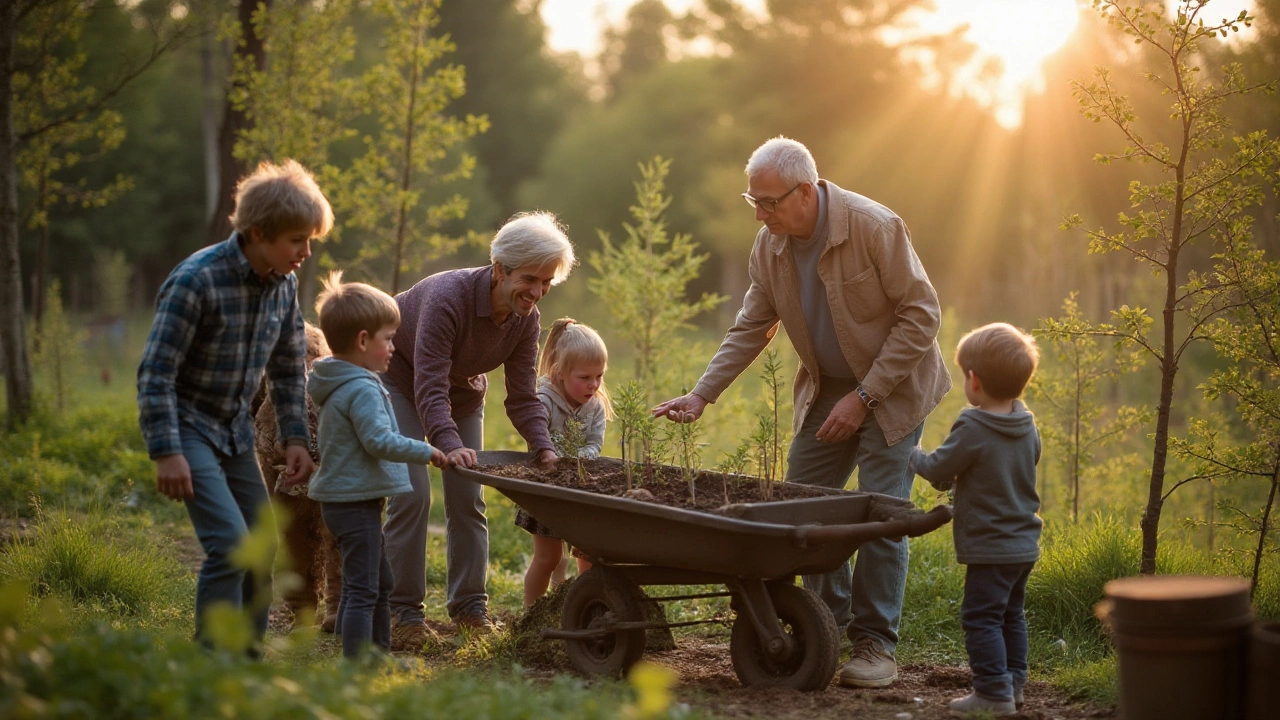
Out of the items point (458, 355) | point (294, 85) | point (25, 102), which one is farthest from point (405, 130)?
point (458, 355)

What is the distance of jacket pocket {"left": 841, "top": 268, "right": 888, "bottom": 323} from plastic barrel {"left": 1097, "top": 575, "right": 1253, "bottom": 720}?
1.64m

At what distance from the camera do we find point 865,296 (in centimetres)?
460

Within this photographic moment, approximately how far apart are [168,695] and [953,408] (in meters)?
8.64

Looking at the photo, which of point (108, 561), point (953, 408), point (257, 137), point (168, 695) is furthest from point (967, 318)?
point (168, 695)

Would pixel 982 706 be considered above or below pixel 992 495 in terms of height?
below

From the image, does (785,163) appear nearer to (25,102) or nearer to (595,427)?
(595,427)

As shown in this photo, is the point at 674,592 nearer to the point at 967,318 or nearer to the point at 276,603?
the point at 276,603

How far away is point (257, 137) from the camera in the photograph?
9.74 m

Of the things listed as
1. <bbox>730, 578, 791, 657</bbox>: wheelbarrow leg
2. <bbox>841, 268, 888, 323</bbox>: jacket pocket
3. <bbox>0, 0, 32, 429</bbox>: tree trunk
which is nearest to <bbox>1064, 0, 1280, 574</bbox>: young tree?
<bbox>841, 268, 888, 323</bbox>: jacket pocket

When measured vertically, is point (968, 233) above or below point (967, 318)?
above

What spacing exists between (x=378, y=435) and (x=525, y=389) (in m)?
1.20

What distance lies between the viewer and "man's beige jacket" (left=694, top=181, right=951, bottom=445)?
4492mm

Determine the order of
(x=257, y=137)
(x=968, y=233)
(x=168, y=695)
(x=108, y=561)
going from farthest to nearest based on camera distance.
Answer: (x=968, y=233), (x=257, y=137), (x=108, y=561), (x=168, y=695)

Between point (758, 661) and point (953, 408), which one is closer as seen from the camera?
point (758, 661)
